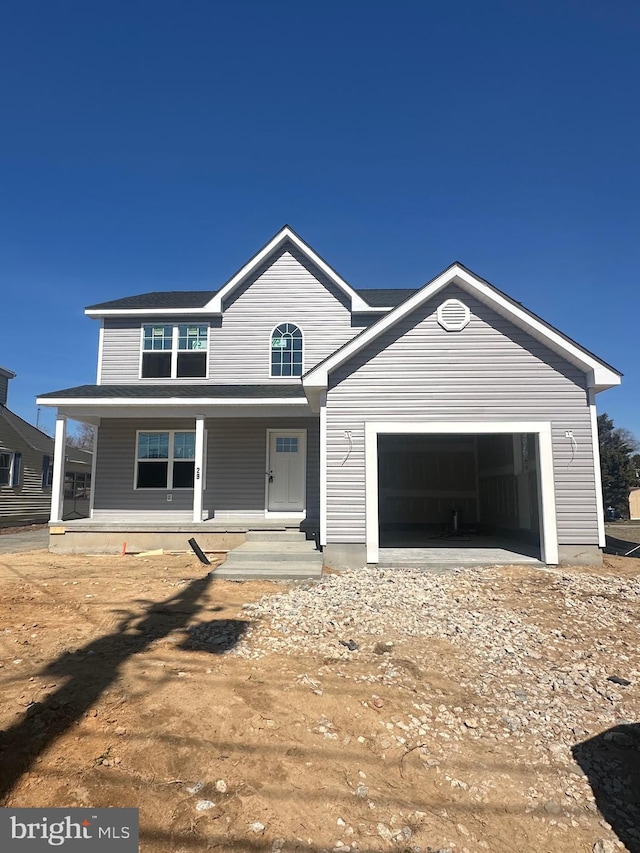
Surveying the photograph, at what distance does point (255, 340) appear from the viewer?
13945mm

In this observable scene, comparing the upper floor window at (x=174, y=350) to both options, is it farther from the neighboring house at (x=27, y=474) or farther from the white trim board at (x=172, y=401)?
the neighboring house at (x=27, y=474)

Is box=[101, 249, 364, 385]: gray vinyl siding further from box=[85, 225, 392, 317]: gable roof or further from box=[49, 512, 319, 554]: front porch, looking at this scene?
box=[49, 512, 319, 554]: front porch

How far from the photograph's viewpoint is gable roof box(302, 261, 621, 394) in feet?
30.1

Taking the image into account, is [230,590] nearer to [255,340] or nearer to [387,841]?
[387,841]

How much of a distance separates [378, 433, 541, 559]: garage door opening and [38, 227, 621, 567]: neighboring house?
64mm

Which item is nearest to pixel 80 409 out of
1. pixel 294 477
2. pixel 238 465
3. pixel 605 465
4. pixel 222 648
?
pixel 238 465

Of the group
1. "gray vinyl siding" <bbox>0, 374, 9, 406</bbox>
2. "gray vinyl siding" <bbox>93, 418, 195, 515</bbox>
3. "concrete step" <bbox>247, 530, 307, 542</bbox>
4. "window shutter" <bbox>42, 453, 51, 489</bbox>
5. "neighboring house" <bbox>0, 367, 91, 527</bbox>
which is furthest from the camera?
"gray vinyl siding" <bbox>0, 374, 9, 406</bbox>

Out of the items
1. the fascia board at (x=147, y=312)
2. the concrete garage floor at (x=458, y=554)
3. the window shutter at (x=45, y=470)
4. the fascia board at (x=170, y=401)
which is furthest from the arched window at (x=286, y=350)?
the window shutter at (x=45, y=470)

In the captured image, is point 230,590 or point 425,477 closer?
point 230,590

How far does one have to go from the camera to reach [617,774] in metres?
3.07

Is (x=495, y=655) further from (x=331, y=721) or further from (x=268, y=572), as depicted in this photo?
(x=268, y=572)

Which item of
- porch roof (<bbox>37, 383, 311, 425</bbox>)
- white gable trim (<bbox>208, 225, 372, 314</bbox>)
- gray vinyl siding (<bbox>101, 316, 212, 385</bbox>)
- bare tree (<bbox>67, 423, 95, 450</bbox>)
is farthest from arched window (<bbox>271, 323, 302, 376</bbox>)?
bare tree (<bbox>67, 423, 95, 450</bbox>)

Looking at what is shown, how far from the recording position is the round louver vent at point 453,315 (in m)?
9.66

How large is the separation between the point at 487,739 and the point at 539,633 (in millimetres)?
2515
